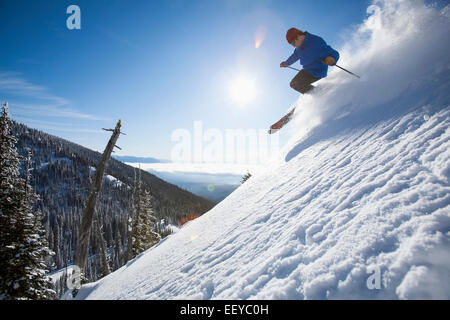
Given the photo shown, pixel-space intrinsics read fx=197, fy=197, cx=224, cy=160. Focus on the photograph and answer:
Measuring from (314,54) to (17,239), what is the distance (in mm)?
15912

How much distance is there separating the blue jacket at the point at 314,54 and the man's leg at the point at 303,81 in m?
0.19

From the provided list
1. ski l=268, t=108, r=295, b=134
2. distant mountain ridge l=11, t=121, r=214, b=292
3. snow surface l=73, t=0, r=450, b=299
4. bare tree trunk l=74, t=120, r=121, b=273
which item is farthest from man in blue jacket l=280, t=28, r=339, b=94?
distant mountain ridge l=11, t=121, r=214, b=292

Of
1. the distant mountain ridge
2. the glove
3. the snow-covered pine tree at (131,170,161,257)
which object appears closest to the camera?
the glove

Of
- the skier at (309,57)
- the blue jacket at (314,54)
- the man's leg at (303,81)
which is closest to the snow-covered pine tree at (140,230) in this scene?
the man's leg at (303,81)

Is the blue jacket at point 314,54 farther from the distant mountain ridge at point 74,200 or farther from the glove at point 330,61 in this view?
the distant mountain ridge at point 74,200

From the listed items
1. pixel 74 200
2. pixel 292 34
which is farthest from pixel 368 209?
pixel 74 200

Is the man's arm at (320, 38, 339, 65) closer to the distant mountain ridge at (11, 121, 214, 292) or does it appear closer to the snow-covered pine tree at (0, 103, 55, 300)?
the snow-covered pine tree at (0, 103, 55, 300)

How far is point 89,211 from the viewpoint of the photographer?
24.9ft

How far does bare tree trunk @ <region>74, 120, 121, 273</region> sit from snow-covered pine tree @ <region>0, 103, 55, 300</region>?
5001 mm

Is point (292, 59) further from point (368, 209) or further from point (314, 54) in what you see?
point (368, 209)

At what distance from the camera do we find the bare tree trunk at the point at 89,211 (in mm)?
7406

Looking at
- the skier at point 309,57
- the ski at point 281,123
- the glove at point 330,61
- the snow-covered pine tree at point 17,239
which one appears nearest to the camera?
the glove at point 330,61

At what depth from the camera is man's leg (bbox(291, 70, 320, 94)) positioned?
6910 millimetres

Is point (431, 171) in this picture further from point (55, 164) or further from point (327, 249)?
point (55, 164)
